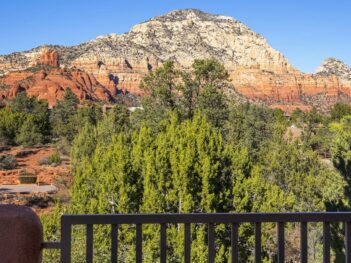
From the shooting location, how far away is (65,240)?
2275 millimetres

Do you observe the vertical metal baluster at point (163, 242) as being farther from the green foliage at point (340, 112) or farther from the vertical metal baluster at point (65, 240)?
the green foliage at point (340, 112)

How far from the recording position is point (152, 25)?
11012 centimetres

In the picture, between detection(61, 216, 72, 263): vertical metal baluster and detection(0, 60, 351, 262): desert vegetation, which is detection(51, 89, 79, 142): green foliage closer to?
detection(0, 60, 351, 262): desert vegetation

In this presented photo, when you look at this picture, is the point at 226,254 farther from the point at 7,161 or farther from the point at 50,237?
the point at 7,161

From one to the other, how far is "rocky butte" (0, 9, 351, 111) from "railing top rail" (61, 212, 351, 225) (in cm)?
9072

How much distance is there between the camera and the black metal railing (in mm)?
2279

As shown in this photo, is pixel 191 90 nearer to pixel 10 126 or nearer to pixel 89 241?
pixel 89 241

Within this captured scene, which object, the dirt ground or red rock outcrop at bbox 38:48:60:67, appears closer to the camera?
the dirt ground

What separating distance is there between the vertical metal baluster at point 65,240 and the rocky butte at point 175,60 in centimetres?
9071

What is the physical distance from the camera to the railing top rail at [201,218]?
7.48 ft

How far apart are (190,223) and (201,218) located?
6 centimetres

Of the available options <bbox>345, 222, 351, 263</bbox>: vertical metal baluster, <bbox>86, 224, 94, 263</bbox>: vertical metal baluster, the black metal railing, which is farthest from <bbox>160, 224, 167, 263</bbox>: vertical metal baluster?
<bbox>345, 222, 351, 263</bbox>: vertical metal baluster

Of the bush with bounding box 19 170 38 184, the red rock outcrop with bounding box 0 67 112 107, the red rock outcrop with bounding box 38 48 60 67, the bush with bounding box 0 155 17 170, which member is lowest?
the bush with bounding box 19 170 38 184

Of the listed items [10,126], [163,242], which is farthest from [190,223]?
[10,126]
